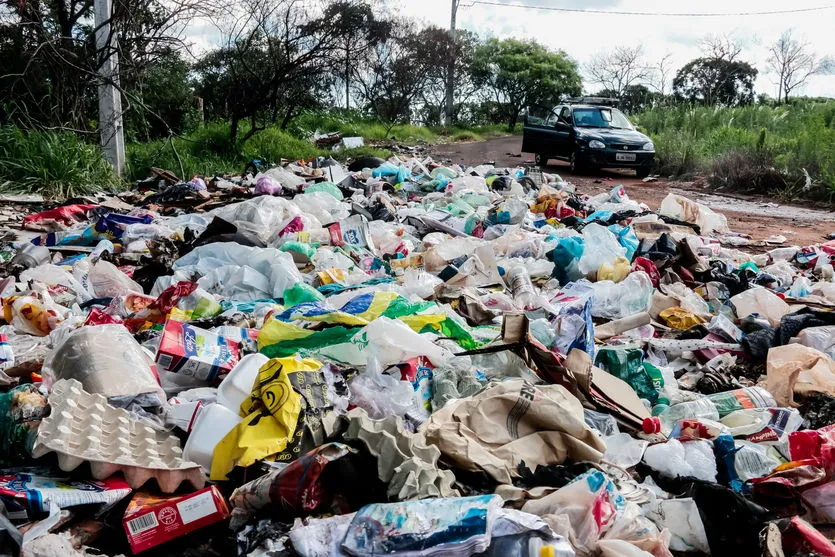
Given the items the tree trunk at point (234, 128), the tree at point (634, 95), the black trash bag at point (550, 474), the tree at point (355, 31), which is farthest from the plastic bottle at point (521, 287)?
the tree at point (634, 95)

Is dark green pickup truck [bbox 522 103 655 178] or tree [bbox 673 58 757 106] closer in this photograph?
dark green pickup truck [bbox 522 103 655 178]

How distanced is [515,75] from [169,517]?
3035 cm

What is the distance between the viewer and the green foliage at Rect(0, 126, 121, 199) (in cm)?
739

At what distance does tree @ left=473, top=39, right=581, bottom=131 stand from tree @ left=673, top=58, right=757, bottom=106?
5.87 meters

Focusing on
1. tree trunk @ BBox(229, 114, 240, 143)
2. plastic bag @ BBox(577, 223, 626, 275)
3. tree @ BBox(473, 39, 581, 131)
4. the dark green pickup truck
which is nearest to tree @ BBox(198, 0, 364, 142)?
tree trunk @ BBox(229, 114, 240, 143)

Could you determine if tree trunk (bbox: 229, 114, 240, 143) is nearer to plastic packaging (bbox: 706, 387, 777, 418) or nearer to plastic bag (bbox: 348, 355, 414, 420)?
plastic bag (bbox: 348, 355, 414, 420)

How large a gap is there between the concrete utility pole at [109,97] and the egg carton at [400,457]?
→ 8.17 metres

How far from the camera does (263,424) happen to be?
2045 mm

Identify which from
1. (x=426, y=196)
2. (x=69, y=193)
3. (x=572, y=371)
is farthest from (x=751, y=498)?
(x=69, y=193)

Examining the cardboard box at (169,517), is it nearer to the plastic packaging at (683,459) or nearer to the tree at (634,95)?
the plastic packaging at (683,459)

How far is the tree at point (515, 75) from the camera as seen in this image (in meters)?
30.3

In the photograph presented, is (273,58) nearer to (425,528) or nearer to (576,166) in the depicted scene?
(576,166)

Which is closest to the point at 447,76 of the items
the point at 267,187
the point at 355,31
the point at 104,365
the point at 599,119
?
the point at 355,31

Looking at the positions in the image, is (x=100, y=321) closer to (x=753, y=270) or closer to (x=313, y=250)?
(x=313, y=250)
